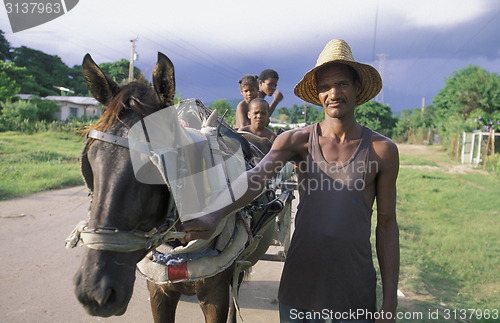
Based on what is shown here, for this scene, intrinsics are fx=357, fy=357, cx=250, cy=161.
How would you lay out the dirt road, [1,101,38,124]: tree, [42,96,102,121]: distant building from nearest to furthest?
the dirt road → [1,101,38,124]: tree → [42,96,102,121]: distant building

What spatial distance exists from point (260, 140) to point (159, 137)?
98.9 inches

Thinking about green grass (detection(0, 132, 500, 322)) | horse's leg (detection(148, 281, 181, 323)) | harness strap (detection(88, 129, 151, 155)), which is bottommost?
green grass (detection(0, 132, 500, 322))

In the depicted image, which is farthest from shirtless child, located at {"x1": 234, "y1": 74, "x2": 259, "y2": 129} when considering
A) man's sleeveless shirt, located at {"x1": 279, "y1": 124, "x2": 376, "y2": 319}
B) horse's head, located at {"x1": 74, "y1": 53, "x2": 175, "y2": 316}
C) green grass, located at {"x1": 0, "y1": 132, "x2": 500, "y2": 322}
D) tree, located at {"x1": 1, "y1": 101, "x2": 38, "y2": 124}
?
tree, located at {"x1": 1, "y1": 101, "x2": 38, "y2": 124}

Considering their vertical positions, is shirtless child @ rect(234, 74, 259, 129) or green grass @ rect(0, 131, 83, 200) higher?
shirtless child @ rect(234, 74, 259, 129)

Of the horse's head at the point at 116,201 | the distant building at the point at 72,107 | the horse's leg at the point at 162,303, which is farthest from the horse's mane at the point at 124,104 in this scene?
the distant building at the point at 72,107

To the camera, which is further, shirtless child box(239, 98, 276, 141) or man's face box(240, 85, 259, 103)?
man's face box(240, 85, 259, 103)

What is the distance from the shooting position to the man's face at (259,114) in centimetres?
467

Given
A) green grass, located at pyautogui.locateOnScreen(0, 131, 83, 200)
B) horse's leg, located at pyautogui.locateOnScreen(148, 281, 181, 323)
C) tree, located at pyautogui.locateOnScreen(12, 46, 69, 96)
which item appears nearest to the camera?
horse's leg, located at pyautogui.locateOnScreen(148, 281, 181, 323)

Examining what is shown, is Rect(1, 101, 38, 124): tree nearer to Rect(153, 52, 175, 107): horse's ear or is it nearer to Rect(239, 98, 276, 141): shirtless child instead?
Rect(239, 98, 276, 141): shirtless child

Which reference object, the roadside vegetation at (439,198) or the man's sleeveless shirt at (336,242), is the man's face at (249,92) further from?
the man's sleeveless shirt at (336,242)

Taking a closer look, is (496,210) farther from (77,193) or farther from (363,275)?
(77,193)

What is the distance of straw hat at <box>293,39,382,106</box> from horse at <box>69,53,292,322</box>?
80 cm

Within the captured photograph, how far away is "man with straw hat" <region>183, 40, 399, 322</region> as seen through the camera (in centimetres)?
177

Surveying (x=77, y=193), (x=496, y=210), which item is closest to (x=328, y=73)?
(x=77, y=193)
